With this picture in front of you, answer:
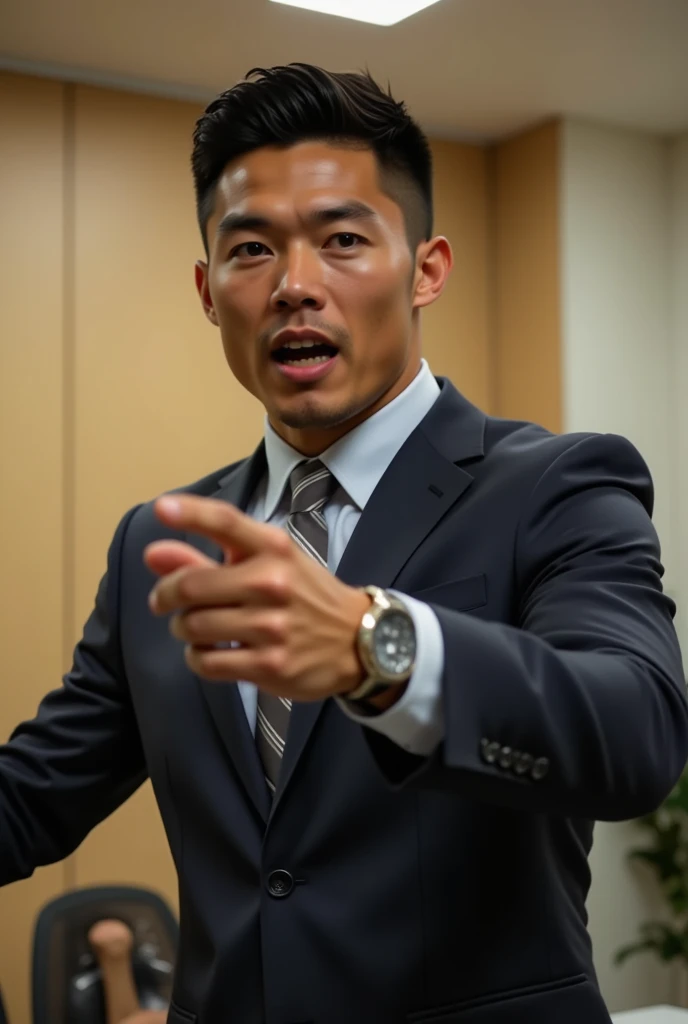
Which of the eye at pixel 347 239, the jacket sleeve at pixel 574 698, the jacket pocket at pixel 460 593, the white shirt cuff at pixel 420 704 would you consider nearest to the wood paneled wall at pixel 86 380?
the eye at pixel 347 239

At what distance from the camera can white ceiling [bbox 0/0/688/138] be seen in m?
3.31

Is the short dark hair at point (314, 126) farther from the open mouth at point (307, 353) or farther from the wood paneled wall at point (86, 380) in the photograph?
the wood paneled wall at point (86, 380)

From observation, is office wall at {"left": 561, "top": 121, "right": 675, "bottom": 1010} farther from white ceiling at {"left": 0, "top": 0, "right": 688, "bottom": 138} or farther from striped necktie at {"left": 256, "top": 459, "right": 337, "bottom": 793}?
striped necktie at {"left": 256, "top": 459, "right": 337, "bottom": 793}

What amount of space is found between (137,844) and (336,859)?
8.62ft

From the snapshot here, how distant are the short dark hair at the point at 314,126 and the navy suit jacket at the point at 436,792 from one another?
1.08ft

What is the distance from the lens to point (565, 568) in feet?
3.74

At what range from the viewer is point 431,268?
1602 millimetres

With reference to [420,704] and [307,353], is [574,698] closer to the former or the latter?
[420,704]

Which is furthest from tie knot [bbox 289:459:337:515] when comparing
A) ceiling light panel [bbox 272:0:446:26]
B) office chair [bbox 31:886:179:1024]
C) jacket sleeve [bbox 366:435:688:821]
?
ceiling light panel [bbox 272:0:446:26]

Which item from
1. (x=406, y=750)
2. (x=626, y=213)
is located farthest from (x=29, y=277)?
(x=406, y=750)

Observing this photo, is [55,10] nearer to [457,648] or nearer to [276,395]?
[276,395]

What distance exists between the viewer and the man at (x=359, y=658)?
838 millimetres

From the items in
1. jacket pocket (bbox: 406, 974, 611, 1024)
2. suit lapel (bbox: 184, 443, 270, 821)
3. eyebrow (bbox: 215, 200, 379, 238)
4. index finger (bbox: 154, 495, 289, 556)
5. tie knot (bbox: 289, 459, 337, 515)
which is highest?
eyebrow (bbox: 215, 200, 379, 238)

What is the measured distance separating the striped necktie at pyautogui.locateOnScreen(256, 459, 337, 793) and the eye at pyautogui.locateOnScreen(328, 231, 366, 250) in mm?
269
